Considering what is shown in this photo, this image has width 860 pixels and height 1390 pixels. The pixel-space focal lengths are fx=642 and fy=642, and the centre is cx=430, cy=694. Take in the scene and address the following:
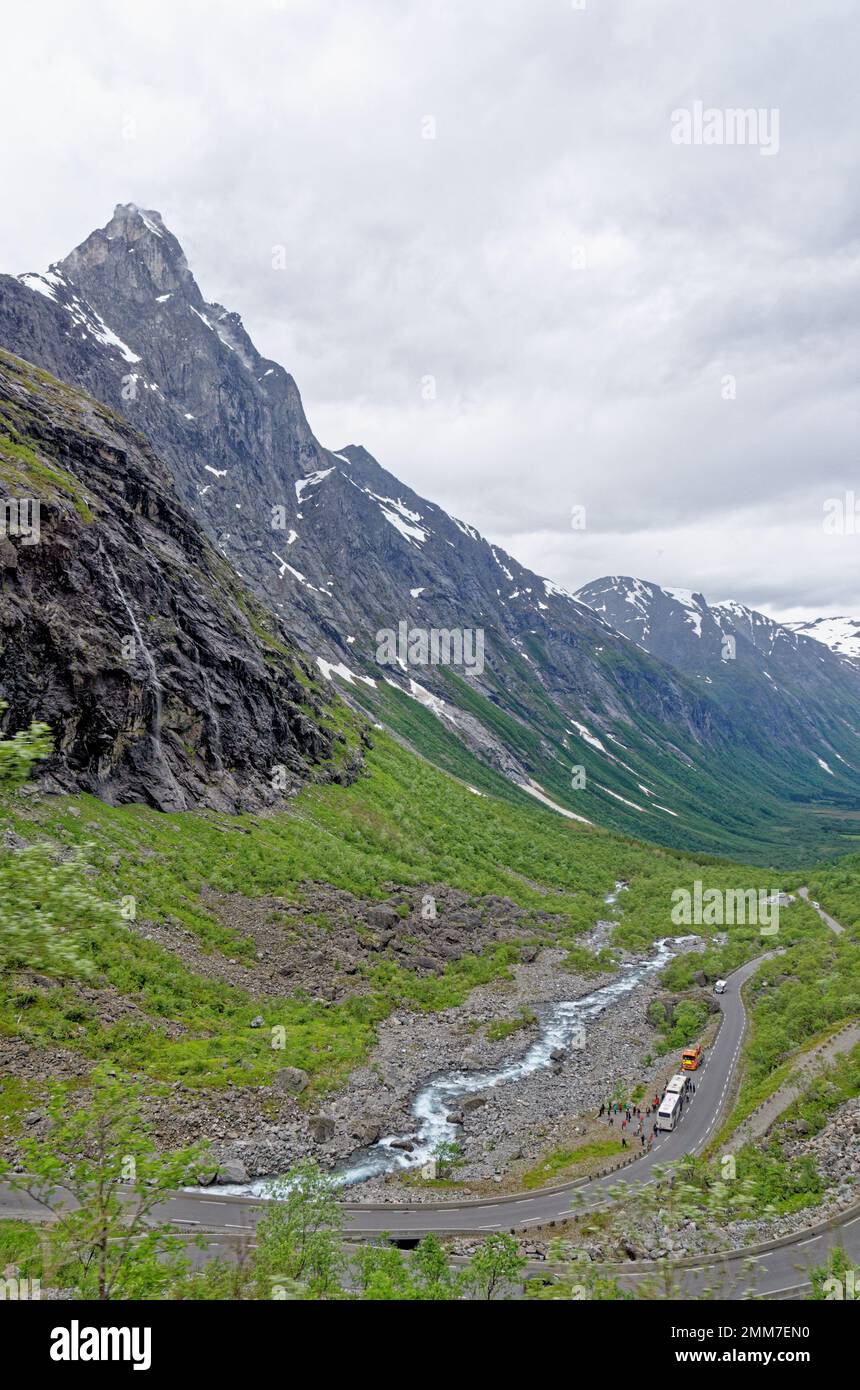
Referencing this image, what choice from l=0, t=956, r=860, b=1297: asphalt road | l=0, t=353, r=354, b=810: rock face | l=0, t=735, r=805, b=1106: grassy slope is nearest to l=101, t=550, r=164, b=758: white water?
l=0, t=353, r=354, b=810: rock face

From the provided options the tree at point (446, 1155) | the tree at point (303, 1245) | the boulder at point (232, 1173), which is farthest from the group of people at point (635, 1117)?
the tree at point (303, 1245)

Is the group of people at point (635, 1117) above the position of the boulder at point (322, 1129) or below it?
below

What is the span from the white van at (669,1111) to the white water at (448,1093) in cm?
1115

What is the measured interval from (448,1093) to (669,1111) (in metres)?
16.1

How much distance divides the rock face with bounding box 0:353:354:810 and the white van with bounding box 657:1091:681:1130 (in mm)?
55416

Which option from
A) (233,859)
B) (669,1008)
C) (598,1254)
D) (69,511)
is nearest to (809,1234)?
(598,1254)

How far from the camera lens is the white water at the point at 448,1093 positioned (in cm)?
3800

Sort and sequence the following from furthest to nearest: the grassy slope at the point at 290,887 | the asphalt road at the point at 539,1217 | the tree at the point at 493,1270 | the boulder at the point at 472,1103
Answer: the boulder at the point at 472,1103
the grassy slope at the point at 290,887
the asphalt road at the point at 539,1217
the tree at the point at 493,1270

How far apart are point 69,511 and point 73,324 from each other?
523 feet

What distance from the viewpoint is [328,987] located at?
5859cm

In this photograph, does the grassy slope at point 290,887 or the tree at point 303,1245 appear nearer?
the tree at point 303,1245

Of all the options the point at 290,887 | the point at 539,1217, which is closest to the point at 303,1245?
the point at 539,1217

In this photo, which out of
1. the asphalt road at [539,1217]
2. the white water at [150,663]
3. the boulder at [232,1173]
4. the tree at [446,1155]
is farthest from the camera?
the white water at [150,663]

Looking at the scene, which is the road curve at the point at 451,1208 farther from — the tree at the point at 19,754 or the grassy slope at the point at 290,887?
the tree at the point at 19,754
